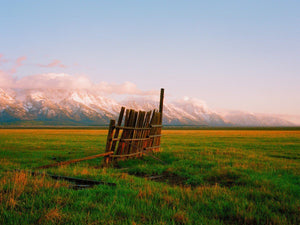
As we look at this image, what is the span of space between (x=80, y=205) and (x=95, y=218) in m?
0.73

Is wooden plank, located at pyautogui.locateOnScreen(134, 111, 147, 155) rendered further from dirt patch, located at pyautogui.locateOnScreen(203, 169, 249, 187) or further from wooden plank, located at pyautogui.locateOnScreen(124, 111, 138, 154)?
dirt patch, located at pyautogui.locateOnScreen(203, 169, 249, 187)

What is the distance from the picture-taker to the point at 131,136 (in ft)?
37.6

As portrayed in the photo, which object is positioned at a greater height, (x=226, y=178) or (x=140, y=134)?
(x=140, y=134)

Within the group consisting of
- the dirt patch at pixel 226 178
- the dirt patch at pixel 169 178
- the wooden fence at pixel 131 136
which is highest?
the wooden fence at pixel 131 136

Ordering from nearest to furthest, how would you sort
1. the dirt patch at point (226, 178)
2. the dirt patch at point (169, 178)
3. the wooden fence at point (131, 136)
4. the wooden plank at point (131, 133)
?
the dirt patch at point (226, 178) < the dirt patch at point (169, 178) < the wooden fence at point (131, 136) < the wooden plank at point (131, 133)

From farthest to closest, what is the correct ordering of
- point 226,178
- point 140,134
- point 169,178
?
1. point 140,134
2. point 169,178
3. point 226,178

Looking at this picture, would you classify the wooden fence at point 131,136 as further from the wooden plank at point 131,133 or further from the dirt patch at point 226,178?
the dirt patch at point 226,178

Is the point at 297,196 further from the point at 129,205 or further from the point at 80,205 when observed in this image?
the point at 80,205

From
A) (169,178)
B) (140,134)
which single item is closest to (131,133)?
(140,134)

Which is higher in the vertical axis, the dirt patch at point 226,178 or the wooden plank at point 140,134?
the wooden plank at point 140,134

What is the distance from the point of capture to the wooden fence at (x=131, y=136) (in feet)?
33.8

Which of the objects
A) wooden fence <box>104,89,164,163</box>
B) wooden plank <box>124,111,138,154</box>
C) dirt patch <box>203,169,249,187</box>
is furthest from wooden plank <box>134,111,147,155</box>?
dirt patch <box>203,169,249,187</box>

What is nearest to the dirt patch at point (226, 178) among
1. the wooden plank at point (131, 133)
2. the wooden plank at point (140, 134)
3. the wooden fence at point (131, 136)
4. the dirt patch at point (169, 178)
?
the dirt patch at point (169, 178)

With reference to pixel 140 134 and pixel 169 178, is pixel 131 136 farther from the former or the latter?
pixel 169 178
